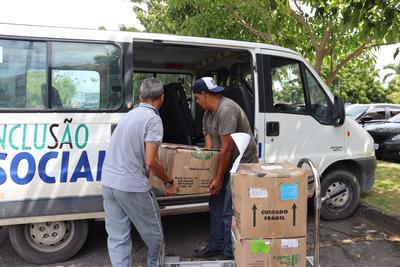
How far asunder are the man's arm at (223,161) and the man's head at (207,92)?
358 millimetres

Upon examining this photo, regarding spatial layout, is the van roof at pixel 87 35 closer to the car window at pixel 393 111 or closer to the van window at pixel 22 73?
the van window at pixel 22 73

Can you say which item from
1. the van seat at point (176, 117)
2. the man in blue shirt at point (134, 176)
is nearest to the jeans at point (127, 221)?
the man in blue shirt at point (134, 176)

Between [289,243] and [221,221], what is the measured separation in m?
1.35

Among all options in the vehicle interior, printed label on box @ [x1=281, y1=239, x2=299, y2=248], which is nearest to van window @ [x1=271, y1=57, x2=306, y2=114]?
the vehicle interior

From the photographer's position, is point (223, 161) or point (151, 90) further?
point (223, 161)

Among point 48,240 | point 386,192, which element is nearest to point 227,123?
point 48,240

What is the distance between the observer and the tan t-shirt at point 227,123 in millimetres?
3537

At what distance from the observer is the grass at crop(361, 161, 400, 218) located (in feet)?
18.6

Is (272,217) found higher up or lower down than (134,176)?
lower down

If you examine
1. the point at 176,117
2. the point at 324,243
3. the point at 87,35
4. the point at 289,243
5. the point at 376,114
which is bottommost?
the point at 324,243

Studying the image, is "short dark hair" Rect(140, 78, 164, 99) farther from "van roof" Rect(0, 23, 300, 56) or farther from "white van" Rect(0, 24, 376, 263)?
"van roof" Rect(0, 23, 300, 56)

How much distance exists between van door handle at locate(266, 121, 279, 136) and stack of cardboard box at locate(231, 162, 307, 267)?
1.88m

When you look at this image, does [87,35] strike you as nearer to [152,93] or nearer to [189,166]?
[152,93]

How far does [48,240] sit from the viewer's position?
401 cm
